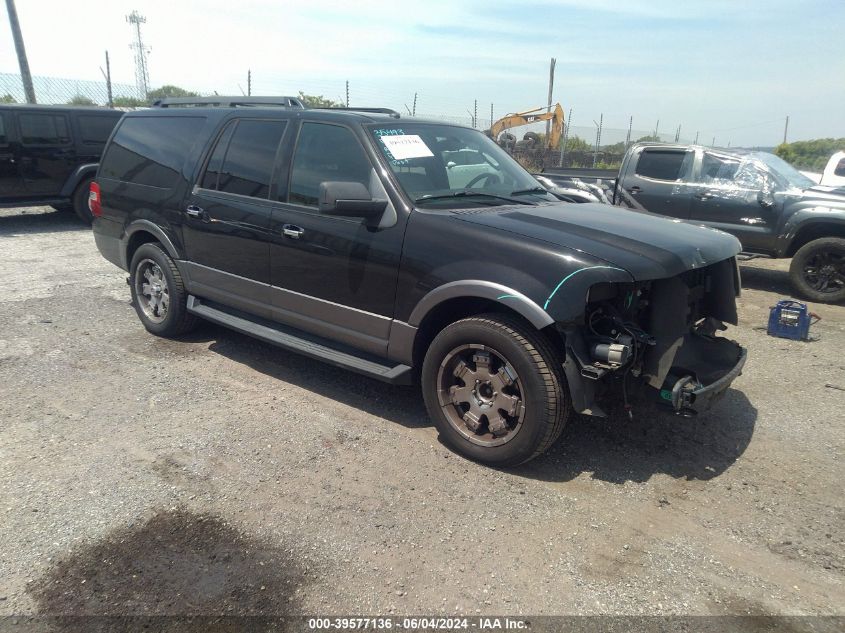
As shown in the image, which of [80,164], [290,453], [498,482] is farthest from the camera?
[80,164]

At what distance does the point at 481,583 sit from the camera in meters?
2.61

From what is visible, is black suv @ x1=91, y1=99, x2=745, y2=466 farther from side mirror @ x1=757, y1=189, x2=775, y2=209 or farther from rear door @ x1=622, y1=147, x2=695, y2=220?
side mirror @ x1=757, y1=189, x2=775, y2=209

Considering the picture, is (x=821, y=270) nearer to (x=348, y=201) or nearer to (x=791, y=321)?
(x=791, y=321)

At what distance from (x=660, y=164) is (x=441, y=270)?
20.9 ft

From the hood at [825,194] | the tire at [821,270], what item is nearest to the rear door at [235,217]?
the tire at [821,270]

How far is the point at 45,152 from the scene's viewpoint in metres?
10.7

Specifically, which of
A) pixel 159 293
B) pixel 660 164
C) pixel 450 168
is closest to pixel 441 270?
pixel 450 168

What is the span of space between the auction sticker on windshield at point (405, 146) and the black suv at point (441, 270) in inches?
0.4

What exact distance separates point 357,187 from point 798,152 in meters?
36.6

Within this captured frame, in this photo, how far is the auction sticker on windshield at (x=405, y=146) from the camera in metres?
3.97

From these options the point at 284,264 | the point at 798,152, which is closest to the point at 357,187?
the point at 284,264

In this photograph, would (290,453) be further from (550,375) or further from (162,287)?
(162,287)

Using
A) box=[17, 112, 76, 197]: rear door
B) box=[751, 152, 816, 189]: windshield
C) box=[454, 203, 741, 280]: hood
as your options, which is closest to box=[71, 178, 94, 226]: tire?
box=[17, 112, 76, 197]: rear door

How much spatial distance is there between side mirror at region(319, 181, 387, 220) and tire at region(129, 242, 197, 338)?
2.20 meters
